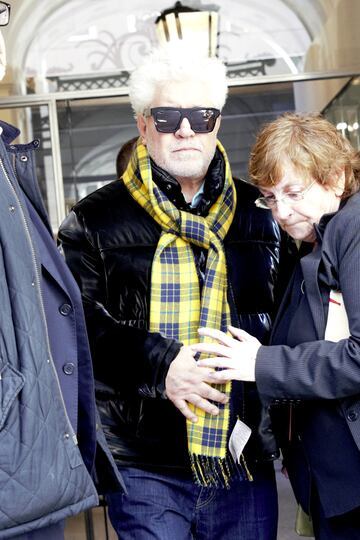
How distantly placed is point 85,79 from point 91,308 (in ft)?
15.4

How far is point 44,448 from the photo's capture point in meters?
1.73

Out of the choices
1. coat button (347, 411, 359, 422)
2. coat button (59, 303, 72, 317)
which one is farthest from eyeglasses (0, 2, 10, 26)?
coat button (347, 411, 359, 422)

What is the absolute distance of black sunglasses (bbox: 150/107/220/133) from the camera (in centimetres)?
267

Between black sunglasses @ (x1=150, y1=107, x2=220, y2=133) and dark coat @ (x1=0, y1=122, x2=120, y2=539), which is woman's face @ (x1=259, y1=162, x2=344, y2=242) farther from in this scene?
dark coat @ (x1=0, y1=122, x2=120, y2=539)

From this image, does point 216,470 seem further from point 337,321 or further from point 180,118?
point 180,118

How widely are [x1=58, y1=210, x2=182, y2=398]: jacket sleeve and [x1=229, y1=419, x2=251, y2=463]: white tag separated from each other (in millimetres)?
239

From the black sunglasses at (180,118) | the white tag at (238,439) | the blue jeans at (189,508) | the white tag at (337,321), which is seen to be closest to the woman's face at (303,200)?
the white tag at (337,321)

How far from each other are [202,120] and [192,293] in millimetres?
530

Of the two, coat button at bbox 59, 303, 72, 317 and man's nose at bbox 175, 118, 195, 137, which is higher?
man's nose at bbox 175, 118, 195, 137

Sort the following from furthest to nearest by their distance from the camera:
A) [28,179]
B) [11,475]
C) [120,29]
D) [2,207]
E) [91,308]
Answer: [120,29], [91,308], [28,179], [2,207], [11,475]

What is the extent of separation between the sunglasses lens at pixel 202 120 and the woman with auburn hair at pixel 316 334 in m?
0.31

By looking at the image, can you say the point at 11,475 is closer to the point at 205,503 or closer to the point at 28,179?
the point at 28,179

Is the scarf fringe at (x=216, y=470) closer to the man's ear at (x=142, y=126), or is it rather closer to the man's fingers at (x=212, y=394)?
the man's fingers at (x=212, y=394)

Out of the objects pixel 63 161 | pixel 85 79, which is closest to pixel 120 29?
pixel 85 79
